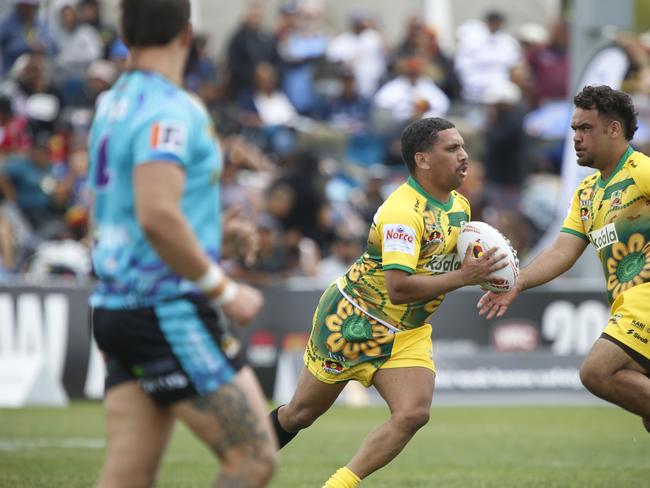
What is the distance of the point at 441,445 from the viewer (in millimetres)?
11055

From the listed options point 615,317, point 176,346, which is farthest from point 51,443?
point 176,346

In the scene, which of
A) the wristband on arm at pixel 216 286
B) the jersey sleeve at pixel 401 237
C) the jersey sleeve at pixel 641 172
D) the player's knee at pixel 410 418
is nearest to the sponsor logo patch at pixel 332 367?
the player's knee at pixel 410 418

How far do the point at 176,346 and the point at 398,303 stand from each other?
101 inches

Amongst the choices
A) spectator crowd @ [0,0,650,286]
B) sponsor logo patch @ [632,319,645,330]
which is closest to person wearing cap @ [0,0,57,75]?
spectator crowd @ [0,0,650,286]

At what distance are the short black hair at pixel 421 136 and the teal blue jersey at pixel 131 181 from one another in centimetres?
268

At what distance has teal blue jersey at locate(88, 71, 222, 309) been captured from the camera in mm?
4430

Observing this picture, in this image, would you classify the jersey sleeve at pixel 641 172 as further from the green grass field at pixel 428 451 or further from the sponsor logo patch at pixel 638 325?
the green grass field at pixel 428 451

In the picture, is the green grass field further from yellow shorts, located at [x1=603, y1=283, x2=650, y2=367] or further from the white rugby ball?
the white rugby ball

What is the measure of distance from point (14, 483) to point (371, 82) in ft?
44.7

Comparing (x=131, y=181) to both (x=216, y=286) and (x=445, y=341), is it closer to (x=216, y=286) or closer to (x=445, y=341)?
(x=216, y=286)

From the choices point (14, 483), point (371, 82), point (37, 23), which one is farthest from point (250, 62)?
point (14, 483)

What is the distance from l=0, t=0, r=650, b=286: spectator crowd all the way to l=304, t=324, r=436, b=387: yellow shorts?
7927 mm

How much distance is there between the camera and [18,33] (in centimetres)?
1939

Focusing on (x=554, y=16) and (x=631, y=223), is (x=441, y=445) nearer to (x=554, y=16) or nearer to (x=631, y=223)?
(x=631, y=223)
